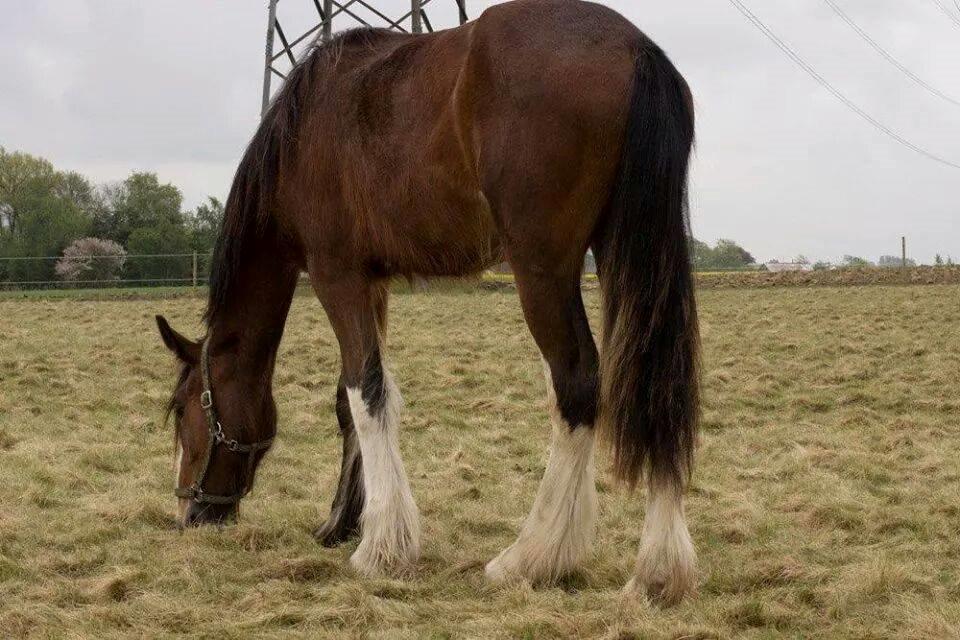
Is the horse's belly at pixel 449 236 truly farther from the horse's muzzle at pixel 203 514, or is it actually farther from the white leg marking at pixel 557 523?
the horse's muzzle at pixel 203 514

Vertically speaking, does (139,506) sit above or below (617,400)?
below

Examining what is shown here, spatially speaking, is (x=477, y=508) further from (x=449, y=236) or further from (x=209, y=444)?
(x=449, y=236)

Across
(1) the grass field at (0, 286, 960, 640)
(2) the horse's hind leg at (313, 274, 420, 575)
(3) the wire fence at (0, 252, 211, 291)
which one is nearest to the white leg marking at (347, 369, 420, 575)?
(2) the horse's hind leg at (313, 274, 420, 575)

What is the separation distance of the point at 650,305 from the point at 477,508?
2.10 meters

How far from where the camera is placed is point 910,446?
257 inches

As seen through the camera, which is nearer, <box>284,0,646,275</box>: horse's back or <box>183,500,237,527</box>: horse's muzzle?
<box>284,0,646,275</box>: horse's back

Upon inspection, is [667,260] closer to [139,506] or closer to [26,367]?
[139,506]

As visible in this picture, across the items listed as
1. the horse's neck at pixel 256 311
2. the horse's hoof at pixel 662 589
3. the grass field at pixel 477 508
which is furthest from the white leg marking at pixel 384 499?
the horse's hoof at pixel 662 589

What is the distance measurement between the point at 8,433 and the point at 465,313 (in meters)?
10.1

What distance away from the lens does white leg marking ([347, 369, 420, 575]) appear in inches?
156

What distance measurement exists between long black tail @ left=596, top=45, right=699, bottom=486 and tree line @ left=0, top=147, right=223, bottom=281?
18.9 m

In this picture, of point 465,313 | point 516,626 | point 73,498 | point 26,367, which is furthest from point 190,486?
point 465,313

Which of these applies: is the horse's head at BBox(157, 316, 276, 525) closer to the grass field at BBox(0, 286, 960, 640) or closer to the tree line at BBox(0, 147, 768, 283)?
the grass field at BBox(0, 286, 960, 640)

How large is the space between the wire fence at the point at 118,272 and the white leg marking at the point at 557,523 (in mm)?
24565
